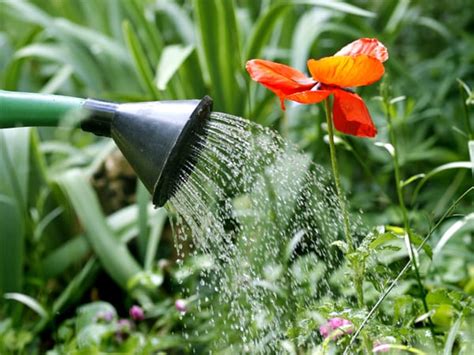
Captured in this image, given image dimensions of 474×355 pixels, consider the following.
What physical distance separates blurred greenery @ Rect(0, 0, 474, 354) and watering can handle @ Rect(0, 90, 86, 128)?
0.77m

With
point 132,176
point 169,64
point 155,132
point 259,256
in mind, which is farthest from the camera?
point 132,176

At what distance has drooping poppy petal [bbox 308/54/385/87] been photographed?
1.13 m

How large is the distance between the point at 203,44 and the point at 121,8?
2.72ft

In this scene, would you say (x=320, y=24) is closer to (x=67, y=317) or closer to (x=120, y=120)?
(x=67, y=317)

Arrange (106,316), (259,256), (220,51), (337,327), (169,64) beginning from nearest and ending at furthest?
1. (337,327)
2. (259,256)
3. (106,316)
4. (169,64)
5. (220,51)

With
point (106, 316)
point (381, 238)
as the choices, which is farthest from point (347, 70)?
point (106, 316)

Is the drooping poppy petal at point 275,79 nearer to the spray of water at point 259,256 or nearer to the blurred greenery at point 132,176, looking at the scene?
the spray of water at point 259,256

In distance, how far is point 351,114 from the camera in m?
1.21

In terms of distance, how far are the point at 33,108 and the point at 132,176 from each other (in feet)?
5.74

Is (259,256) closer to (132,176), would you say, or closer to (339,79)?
(339,79)

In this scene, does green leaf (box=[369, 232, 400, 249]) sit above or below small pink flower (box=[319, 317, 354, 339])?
above

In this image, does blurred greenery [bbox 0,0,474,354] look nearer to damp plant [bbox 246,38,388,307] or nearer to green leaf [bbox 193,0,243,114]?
green leaf [bbox 193,0,243,114]

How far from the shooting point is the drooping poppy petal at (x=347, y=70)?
1.13m

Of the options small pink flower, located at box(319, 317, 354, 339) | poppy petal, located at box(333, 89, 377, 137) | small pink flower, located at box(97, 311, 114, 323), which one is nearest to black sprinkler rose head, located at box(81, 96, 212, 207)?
poppy petal, located at box(333, 89, 377, 137)
